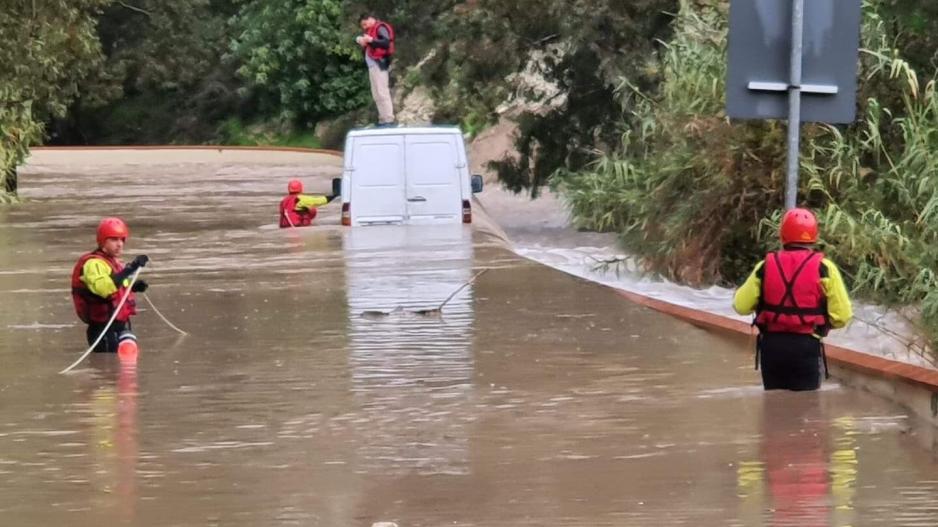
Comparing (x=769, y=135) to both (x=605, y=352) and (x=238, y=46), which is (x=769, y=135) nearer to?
(x=605, y=352)

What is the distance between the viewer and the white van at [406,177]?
2152 centimetres

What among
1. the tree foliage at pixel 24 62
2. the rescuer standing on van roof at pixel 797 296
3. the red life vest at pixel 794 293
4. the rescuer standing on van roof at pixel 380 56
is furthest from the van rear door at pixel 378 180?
the red life vest at pixel 794 293

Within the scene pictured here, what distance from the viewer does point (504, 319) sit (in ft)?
46.3

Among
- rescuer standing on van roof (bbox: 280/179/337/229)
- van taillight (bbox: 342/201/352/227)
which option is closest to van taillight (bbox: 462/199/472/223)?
van taillight (bbox: 342/201/352/227)

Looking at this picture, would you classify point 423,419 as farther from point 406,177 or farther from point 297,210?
point 297,210

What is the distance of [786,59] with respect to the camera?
1032 cm

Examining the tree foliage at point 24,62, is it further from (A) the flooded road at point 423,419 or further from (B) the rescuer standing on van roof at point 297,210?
(A) the flooded road at point 423,419

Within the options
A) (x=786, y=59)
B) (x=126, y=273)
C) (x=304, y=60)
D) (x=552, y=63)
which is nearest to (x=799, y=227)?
(x=786, y=59)

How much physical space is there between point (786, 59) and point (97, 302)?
4.99 m

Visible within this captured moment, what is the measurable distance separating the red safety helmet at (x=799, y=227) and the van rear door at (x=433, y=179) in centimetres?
1199

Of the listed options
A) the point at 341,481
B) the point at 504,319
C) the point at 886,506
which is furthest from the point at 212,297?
the point at 886,506

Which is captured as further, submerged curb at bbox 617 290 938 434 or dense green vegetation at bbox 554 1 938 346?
dense green vegetation at bbox 554 1 938 346

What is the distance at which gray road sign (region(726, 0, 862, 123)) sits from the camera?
1023cm

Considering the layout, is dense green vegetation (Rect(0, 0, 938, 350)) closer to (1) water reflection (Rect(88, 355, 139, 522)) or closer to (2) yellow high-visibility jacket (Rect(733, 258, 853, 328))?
(2) yellow high-visibility jacket (Rect(733, 258, 853, 328))
